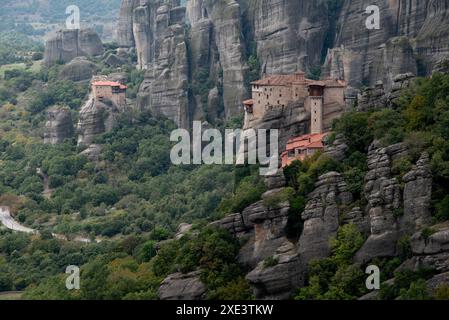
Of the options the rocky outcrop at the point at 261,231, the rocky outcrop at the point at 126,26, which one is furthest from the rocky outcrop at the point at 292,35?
Result: the rocky outcrop at the point at 261,231

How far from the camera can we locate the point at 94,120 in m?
103

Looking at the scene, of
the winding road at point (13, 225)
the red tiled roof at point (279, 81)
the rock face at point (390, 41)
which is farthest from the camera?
the winding road at point (13, 225)

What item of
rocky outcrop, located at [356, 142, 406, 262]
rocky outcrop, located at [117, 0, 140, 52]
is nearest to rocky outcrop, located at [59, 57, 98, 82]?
rocky outcrop, located at [117, 0, 140, 52]

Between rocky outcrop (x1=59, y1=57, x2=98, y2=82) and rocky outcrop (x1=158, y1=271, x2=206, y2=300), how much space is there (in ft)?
174

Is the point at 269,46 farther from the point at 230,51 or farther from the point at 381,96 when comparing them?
the point at 381,96

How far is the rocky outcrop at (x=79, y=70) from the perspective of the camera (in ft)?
376

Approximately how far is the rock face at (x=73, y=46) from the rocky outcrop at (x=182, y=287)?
57.7 metres

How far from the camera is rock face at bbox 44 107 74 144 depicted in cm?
10450

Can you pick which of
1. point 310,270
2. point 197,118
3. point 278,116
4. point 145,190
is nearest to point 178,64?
point 197,118

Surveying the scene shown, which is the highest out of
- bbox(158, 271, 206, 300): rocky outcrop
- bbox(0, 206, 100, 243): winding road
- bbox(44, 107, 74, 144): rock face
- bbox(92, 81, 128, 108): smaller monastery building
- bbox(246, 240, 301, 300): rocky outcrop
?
bbox(92, 81, 128, 108): smaller monastery building

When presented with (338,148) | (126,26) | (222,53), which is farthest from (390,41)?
(126,26)

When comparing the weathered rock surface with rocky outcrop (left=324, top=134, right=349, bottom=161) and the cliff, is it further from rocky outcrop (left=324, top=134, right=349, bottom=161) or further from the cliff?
rocky outcrop (left=324, top=134, right=349, bottom=161)

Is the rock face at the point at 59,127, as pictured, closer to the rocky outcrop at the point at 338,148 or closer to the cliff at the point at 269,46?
the cliff at the point at 269,46

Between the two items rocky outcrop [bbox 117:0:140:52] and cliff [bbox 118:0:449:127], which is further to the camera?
rocky outcrop [bbox 117:0:140:52]
